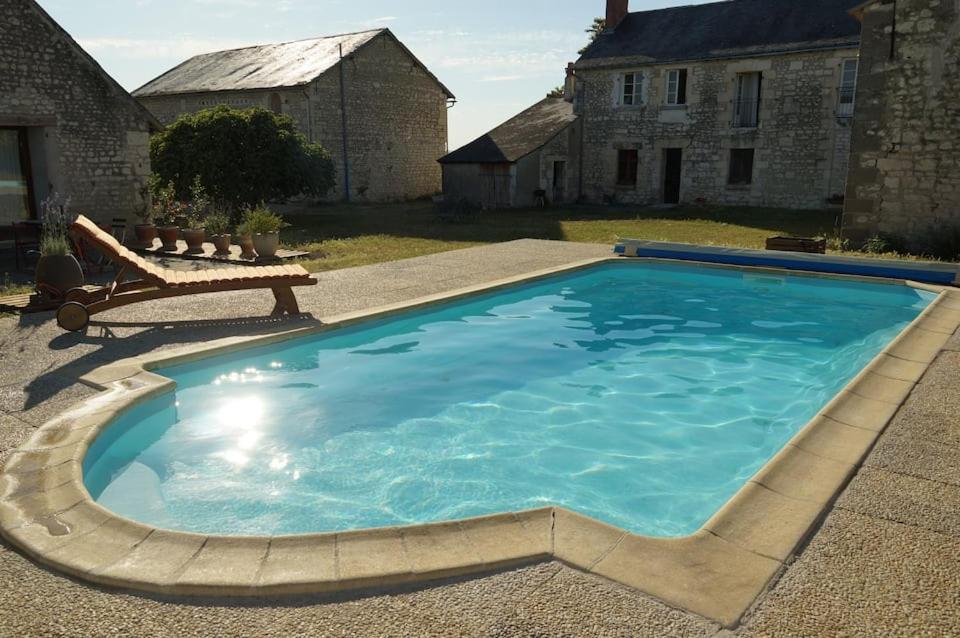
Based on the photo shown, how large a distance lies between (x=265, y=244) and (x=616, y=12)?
867 inches

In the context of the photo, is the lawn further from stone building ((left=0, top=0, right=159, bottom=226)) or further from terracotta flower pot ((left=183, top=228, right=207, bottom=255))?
stone building ((left=0, top=0, right=159, bottom=226))

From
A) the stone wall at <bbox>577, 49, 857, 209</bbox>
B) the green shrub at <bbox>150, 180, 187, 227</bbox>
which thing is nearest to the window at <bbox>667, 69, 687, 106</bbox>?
the stone wall at <bbox>577, 49, 857, 209</bbox>

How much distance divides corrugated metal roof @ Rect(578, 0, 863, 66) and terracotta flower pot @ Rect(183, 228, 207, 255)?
746 inches

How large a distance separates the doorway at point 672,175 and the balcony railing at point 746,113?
2.52 m

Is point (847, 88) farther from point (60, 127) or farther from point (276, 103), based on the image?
point (60, 127)

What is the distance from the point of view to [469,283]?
33.9 ft

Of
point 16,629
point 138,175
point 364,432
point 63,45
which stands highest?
point 63,45

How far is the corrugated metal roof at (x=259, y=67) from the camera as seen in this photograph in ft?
89.8

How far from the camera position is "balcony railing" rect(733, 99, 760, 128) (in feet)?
81.0

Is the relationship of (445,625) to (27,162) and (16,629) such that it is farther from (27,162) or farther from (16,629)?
(27,162)

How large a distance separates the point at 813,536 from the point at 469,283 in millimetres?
7385

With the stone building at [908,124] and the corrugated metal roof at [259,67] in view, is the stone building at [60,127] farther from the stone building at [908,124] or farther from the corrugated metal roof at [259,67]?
the stone building at [908,124]

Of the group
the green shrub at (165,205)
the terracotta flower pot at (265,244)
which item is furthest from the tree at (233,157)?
the terracotta flower pot at (265,244)

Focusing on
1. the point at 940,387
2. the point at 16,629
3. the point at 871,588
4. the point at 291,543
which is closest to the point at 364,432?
the point at 291,543
